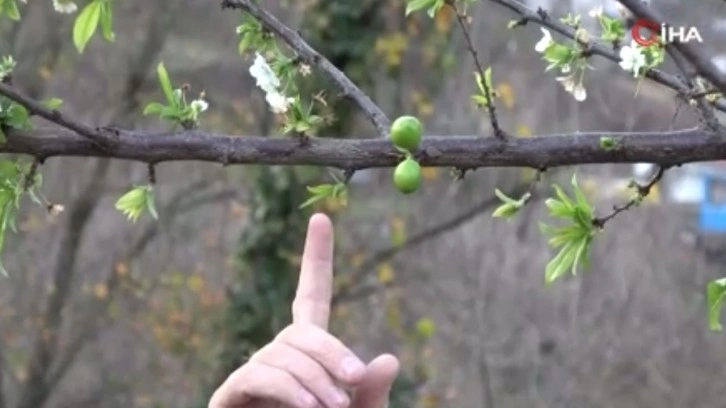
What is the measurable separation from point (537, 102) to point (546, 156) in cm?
493

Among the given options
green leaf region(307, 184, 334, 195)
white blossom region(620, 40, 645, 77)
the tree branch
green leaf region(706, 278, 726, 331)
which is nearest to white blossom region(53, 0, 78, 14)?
green leaf region(307, 184, 334, 195)

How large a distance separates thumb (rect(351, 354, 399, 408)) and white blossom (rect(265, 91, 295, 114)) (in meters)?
0.22

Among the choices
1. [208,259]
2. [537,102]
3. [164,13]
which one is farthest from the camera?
[208,259]

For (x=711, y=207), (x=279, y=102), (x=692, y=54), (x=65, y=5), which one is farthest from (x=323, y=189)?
(x=711, y=207)

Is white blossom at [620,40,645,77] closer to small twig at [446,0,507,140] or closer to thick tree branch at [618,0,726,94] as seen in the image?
small twig at [446,0,507,140]

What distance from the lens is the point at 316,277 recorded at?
1245 millimetres

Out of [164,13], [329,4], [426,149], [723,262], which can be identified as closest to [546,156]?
[426,149]

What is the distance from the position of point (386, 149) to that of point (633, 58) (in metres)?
0.21

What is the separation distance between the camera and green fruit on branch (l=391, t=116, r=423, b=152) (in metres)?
1.03

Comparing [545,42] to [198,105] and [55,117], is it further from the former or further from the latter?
[55,117]

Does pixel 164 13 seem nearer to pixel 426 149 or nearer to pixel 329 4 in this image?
pixel 329 4

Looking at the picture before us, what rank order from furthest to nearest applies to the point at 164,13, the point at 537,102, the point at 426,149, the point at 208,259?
the point at 208,259
the point at 537,102
the point at 164,13
the point at 426,149

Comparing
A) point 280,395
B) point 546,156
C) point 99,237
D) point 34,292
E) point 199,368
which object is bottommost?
point 280,395

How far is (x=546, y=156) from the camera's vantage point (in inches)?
42.6
